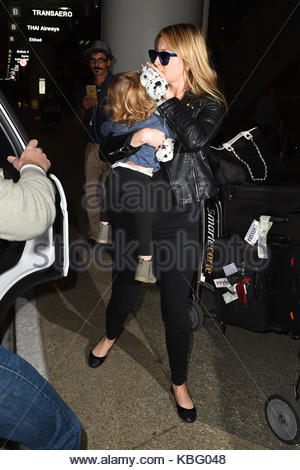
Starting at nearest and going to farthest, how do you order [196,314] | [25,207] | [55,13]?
[25,207]
[196,314]
[55,13]

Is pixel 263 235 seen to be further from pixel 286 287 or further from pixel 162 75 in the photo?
pixel 162 75

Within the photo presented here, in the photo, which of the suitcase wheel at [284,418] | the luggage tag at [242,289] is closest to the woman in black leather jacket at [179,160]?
the suitcase wheel at [284,418]

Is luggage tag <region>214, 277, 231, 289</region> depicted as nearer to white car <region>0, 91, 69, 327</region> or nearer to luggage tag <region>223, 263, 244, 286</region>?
luggage tag <region>223, 263, 244, 286</region>

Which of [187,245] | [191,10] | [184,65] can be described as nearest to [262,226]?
[187,245]

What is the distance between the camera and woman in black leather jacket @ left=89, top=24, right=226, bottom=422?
198 centimetres

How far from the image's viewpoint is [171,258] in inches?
83.0

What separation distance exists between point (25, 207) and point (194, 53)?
51.0 inches

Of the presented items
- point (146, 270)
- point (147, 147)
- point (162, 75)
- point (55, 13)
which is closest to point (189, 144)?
point (147, 147)

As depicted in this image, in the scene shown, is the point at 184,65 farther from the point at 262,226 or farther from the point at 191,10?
the point at 191,10

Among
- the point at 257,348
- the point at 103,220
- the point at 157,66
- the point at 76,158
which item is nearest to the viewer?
the point at 157,66

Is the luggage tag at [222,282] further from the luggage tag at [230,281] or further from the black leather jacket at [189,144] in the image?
the black leather jacket at [189,144]

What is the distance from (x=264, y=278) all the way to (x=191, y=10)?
3.24 meters

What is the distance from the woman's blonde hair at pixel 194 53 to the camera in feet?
6.56
